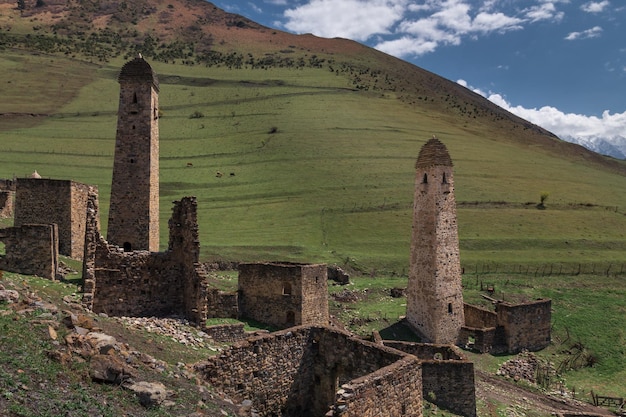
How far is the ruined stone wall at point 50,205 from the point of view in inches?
1033

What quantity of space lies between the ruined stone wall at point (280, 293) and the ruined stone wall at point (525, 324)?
12.4 meters

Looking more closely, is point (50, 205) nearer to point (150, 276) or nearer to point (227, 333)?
point (150, 276)

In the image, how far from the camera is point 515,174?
294 feet

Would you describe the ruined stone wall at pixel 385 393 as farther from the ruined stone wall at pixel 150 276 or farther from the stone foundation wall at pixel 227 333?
the stone foundation wall at pixel 227 333

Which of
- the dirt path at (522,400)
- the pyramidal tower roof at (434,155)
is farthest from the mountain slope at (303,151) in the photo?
the dirt path at (522,400)

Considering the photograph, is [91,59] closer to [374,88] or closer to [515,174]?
[374,88]

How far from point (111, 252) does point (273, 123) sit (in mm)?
88238

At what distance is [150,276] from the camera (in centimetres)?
1770

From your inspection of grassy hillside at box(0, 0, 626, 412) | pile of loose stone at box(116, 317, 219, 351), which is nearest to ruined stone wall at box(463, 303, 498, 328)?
grassy hillside at box(0, 0, 626, 412)

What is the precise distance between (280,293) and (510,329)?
1494 cm

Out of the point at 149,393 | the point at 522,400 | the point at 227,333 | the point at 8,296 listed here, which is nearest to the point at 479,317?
the point at 522,400

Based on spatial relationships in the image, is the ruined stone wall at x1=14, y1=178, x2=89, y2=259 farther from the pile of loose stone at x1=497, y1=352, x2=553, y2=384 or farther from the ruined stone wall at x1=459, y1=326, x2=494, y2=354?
the pile of loose stone at x1=497, y1=352, x2=553, y2=384

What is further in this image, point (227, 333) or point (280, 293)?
point (280, 293)

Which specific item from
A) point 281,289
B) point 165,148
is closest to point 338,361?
point 281,289
